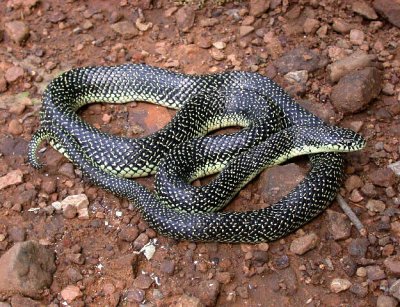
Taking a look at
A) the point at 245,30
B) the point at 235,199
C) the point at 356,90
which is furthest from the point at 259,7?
the point at 235,199

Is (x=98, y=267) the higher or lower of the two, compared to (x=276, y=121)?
lower

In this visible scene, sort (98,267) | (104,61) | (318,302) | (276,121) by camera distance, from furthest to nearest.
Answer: (104,61)
(276,121)
(98,267)
(318,302)

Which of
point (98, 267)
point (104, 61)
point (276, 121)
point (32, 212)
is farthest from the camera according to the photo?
point (104, 61)

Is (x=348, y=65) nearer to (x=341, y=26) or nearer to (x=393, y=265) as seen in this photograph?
(x=341, y=26)

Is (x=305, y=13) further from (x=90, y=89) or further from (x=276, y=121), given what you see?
(x=90, y=89)

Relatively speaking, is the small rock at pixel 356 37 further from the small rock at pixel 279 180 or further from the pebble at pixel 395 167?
the small rock at pixel 279 180

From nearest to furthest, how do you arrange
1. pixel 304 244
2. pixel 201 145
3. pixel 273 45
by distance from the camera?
pixel 304 244 < pixel 201 145 < pixel 273 45

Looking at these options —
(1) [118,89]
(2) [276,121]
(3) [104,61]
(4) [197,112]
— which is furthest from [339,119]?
(3) [104,61]

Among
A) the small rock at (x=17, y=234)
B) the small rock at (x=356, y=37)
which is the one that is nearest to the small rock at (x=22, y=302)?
the small rock at (x=17, y=234)
